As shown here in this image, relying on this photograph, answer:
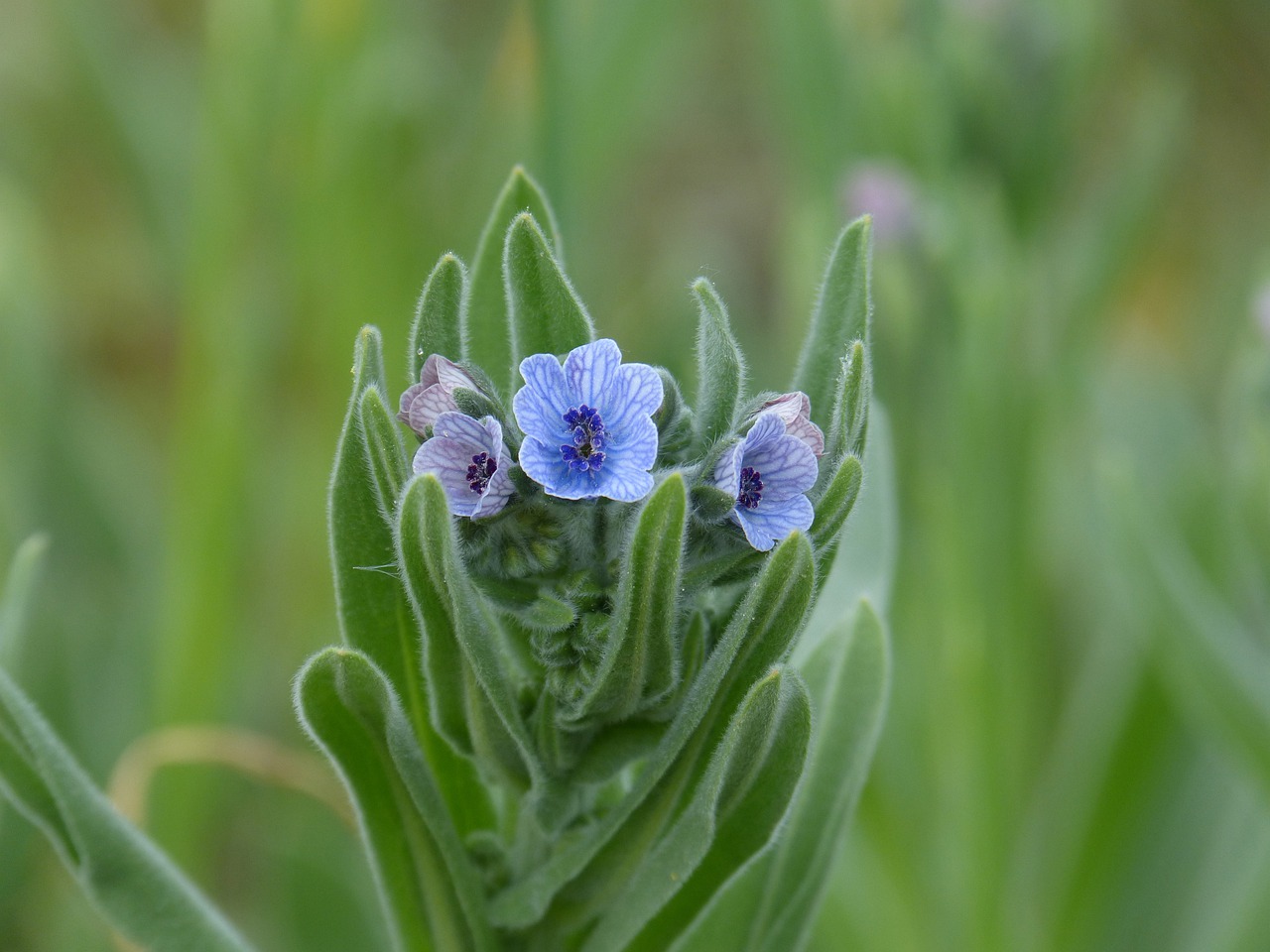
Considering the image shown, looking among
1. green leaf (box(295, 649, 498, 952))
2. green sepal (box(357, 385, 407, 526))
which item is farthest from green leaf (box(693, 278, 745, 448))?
green leaf (box(295, 649, 498, 952))

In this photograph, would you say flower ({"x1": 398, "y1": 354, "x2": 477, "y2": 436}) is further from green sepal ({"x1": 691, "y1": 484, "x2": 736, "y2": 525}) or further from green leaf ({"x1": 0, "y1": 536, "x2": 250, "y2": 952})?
green leaf ({"x1": 0, "y1": 536, "x2": 250, "y2": 952})

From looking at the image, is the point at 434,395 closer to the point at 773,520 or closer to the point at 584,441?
the point at 584,441

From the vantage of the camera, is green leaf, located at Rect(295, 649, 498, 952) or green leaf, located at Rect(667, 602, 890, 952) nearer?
green leaf, located at Rect(295, 649, 498, 952)

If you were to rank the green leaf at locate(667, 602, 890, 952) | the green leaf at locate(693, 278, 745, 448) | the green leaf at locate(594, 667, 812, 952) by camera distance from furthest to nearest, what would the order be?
the green leaf at locate(667, 602, 890, 952) < the green leaf at locate(693, 278, 745, 448) < the green leaf at locate(594, 667, 812, 952)

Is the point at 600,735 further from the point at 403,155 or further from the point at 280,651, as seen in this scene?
the point at 403,155

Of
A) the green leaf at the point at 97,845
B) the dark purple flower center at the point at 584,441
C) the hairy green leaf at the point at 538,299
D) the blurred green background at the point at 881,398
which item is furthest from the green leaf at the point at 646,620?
the blurred green background at the point at 881,398
